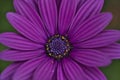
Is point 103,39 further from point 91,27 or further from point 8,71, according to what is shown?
point 8,71

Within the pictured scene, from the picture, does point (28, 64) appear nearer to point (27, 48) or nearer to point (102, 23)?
point (27, 48)

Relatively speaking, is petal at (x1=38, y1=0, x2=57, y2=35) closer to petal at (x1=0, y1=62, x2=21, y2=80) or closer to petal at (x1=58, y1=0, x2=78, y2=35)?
petal at (x1=58, y1=0, x2=78, y2=35)

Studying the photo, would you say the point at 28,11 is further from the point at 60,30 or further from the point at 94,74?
the point at 94,74

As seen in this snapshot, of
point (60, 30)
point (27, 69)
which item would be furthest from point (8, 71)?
point (60, 30)

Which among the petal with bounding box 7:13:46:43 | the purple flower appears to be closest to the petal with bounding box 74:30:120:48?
the purple flower

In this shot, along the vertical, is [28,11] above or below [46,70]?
above
